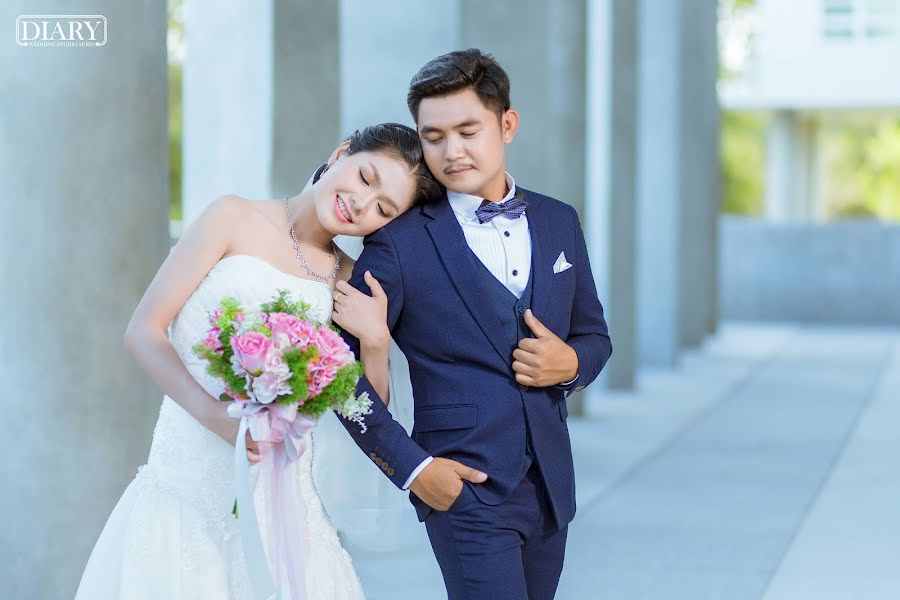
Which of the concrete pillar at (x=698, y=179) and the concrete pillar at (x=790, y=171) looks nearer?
the concrete pillar at (x=698, y=179)

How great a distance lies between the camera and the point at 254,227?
3.34 m

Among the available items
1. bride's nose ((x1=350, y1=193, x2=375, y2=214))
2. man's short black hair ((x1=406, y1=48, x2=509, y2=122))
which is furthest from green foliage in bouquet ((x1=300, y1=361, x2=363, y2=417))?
man's short black hair ((x1=406, y1=48, x2=509, y2=122))

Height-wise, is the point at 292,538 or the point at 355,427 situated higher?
the point at 355,427

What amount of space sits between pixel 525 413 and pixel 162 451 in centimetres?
95

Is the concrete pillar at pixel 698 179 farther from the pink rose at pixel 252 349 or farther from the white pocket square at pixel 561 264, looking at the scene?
the pink rose at pixel 252 349

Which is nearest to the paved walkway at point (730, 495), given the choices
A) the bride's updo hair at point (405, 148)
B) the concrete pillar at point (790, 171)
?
the bride's updo hair at point (405, 148)

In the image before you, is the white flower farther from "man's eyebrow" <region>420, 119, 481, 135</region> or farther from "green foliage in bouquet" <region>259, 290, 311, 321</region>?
"man's eyebrow" <region>420, 119, 481, 135</region>

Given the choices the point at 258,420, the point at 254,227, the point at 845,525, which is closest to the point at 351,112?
the point at 845,525

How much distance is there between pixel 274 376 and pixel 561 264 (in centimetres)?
90

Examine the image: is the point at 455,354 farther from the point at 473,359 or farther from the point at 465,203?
the point at 465,203

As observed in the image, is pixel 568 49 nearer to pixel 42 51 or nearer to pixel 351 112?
pixel 351 112
